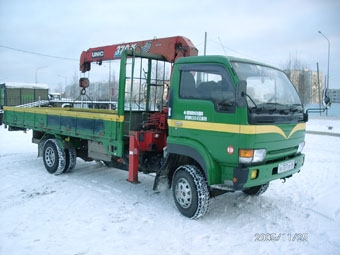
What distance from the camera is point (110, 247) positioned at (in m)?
3.96

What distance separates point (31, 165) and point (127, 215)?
15.3 ft

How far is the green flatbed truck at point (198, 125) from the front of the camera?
4.29 m

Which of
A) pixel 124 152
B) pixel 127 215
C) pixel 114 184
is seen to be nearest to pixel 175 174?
pixel 127 215

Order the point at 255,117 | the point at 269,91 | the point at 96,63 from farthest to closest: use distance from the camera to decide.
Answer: the point at 96,63
the point at 269,91
the point at 255,117

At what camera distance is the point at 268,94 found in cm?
468

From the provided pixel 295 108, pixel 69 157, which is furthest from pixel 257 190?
pixel 69 157

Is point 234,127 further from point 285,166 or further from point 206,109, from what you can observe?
point 285,166

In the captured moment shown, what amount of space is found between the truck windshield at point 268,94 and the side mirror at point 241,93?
0.08 m

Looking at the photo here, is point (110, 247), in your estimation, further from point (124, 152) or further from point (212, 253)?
point (124, 152)

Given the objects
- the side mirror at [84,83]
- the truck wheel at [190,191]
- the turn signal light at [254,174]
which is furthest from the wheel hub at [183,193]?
the side mirror at [84,83]
